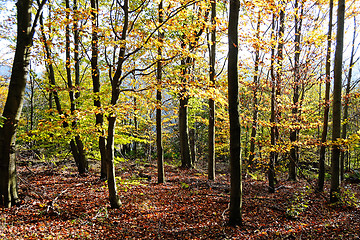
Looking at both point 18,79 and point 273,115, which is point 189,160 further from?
point 18,79

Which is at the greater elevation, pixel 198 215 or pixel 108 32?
pixel 108 32

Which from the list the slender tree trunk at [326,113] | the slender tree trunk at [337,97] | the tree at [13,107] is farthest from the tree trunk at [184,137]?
the tree at [13,107]

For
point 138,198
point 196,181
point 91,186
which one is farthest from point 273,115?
point 91,186

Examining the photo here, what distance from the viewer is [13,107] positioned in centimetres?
614

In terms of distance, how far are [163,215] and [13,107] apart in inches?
215

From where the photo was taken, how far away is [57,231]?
531 centimetres

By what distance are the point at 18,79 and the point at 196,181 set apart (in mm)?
8599

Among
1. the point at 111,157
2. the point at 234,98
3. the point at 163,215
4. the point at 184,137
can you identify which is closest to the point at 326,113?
the point at 234,98

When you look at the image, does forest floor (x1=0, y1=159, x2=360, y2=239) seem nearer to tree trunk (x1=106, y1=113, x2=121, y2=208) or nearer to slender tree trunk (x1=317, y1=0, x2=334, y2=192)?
tree trunk (x1=106, y1=113, x2=121, y2=208)

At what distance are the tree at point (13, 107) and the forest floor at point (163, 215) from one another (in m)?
0.45

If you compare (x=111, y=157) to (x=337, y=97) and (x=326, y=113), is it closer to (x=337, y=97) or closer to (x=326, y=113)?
(x=337, y=97)

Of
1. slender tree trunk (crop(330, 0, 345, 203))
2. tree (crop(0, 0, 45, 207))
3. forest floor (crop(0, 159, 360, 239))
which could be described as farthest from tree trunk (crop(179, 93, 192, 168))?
tree (crop(0, 0, 45, 207))

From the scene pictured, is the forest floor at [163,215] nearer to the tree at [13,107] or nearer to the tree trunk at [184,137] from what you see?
the tree at [13,107]

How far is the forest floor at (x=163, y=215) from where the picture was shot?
17.6 ft
